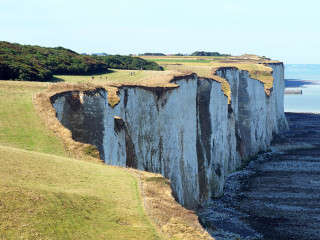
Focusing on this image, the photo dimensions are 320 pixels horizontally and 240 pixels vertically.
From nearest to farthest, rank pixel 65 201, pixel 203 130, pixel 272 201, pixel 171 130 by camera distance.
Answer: pixel 65 201
pixel 171 130
pixel 272 201
pixel 203 130

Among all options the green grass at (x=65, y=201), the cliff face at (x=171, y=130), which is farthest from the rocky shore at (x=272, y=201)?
the green grass at (x=65, y=201)

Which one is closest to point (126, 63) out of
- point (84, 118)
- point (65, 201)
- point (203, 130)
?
point (203, 130)

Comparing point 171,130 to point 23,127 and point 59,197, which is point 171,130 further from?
point 59,197

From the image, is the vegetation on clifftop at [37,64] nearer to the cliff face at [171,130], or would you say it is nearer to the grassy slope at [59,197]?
the cliff face at [171,130]

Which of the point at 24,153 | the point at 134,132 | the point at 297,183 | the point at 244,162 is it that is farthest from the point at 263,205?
Answer: the point at 24,153

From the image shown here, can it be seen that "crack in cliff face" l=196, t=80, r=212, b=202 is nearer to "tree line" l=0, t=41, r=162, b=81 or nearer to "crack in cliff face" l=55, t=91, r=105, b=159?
"tree line" l=0, t=41, r=162, b=81

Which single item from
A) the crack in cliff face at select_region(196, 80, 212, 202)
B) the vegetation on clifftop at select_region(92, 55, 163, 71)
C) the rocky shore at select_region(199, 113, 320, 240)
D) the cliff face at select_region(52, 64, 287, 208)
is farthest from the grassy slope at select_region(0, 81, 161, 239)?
the vegetation on clifftop at select_region(92, 55, 163, 71)

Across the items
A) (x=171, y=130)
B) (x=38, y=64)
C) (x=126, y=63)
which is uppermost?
(x=38, y=64)
